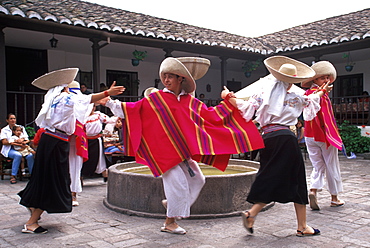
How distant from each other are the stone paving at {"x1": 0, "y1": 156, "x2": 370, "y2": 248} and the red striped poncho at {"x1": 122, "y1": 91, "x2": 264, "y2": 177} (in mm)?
702

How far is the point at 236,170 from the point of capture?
5.96 meters

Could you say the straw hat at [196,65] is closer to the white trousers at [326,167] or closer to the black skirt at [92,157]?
the white trousers at [326,167]

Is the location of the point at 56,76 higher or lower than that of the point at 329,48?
lower

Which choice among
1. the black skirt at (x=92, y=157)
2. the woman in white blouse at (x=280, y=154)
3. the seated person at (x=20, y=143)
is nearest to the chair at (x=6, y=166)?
the seated person at (x=20, y=143)

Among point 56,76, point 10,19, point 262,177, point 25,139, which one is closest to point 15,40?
point 10,19

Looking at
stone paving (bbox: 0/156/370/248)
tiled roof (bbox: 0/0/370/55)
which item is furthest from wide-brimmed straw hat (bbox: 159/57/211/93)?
tiled roof (bbox: 0/0/370/55)

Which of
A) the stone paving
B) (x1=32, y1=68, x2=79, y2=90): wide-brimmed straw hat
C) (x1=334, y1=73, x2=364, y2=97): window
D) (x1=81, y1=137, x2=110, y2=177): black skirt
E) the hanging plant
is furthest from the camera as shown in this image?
(x1=334, y1=73, x2=364, y2=97): window

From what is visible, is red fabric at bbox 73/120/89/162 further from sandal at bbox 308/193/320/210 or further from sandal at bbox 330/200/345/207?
sandal at bbox 330/200/345/207

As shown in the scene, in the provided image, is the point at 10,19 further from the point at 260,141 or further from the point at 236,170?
the point at 260,141

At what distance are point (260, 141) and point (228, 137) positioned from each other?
324mm

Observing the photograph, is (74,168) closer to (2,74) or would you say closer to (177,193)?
(177,193)

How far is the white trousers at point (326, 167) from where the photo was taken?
4905mm

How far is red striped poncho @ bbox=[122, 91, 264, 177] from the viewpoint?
3836 mm

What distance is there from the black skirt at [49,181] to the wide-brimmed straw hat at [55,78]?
0.53 meters
